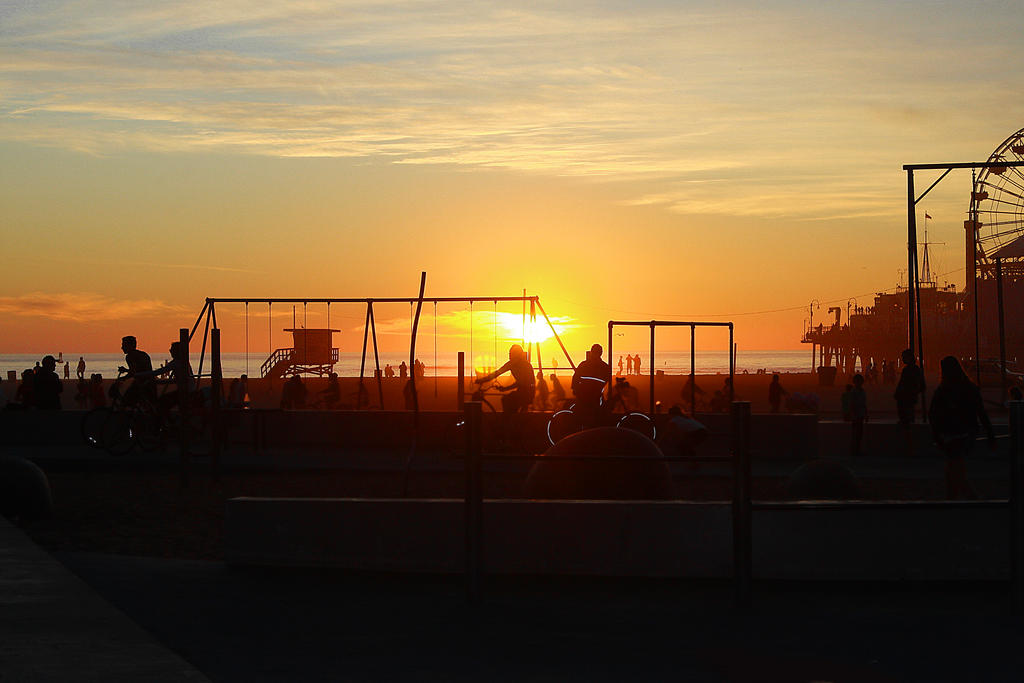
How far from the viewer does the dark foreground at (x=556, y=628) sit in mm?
5926

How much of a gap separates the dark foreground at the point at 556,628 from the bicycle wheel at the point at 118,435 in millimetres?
11894

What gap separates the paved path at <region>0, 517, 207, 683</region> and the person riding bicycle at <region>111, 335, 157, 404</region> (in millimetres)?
11662

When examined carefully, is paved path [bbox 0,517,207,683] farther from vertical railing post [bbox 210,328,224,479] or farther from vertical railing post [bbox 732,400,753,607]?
vertical railing post [bbox 210,328,224,479]

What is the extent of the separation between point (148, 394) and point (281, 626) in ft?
45.8

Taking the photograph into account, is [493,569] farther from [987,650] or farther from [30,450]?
[30,450]

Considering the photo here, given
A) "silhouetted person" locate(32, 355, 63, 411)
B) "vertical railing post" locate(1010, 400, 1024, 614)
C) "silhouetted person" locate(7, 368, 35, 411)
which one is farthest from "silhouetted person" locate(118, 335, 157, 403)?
"vertical railing post" locate(1010, 400, 1024, 614)

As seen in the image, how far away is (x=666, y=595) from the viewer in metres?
7.84

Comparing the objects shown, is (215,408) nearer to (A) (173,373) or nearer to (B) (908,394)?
(A) (173,373)

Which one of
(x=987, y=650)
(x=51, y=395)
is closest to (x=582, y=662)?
(x=987, y=650)

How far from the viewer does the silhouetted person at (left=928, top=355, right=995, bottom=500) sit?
12.8m

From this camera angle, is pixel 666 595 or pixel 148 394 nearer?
pixel 666 595

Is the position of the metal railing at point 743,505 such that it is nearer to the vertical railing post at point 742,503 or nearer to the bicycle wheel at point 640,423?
the vertical railing post at point 742,503

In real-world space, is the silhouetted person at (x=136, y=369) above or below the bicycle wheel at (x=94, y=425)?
above

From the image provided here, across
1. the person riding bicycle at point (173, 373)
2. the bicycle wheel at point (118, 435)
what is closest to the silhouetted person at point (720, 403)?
the person riding bicycle at point (173, 373)
